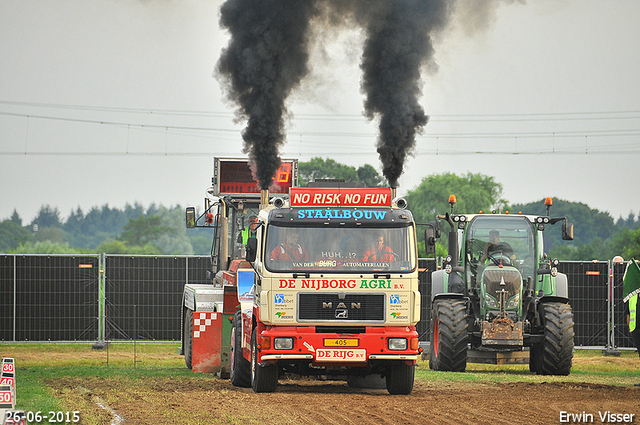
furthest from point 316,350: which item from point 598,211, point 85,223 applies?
point 85,223

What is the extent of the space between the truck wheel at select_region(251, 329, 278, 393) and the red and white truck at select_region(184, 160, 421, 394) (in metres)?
0.01

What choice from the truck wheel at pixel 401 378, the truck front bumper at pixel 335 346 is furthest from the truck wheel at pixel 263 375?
the truck wheel at pixel 401 378

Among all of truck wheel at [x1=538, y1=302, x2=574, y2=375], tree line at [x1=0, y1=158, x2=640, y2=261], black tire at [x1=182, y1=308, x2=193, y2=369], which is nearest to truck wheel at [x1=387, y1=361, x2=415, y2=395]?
truck wheel at [x1=538, y1=302, x2=574, y2=375]

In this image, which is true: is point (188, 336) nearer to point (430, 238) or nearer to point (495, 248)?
point (495, 248)

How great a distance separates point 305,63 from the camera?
69.4 feet

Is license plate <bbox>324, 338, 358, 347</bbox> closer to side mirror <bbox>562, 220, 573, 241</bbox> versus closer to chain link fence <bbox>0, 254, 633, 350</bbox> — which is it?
side mirror <bbox>562, 220, 573, 241</bbox>

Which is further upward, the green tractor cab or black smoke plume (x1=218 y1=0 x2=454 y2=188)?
black smoke plume (x1=218 y1=0 x2=454 y2=188)

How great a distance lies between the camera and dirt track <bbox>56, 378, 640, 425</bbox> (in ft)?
37.0

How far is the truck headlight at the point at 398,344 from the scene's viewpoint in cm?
1367

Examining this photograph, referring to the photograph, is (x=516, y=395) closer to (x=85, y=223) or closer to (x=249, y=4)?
(x=249, y=4)

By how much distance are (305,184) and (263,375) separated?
39.0 meters

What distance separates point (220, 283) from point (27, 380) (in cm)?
433

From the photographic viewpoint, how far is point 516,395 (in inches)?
547

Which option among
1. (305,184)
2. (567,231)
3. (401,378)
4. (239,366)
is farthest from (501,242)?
(305,184)
